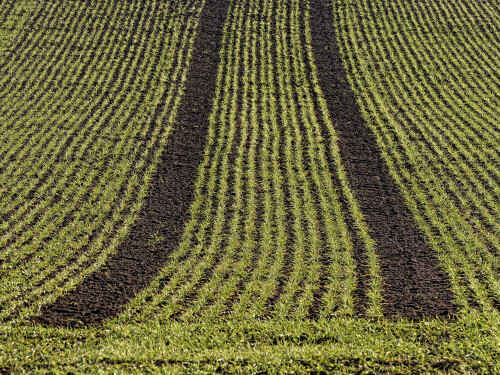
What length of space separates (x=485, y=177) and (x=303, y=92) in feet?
36.6

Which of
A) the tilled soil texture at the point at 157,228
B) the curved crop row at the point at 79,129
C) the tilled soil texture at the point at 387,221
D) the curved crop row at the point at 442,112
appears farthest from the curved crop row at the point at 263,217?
the curved crop row at the point at 442,112

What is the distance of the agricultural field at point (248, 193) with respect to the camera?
10.1 meters

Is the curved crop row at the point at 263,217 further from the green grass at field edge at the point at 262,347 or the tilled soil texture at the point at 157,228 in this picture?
the green grass at field edge at the point at 262,347

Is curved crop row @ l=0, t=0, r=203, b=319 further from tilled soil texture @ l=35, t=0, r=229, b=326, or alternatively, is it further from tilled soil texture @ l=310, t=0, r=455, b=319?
tilled soil texture @ l=310, t=0, r=455, b=319

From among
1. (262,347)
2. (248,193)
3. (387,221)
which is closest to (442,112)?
(387,221)

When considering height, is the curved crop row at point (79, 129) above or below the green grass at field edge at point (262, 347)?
below

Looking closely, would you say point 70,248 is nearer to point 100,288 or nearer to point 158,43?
point 100,288

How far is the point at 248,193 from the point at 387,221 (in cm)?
522

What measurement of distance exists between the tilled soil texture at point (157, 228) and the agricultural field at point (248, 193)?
0.08 metres

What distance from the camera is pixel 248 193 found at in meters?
17.3

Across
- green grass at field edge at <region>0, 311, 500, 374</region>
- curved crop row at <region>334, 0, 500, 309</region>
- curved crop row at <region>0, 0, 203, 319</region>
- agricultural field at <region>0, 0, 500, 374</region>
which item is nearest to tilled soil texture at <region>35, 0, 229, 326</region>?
agricultural field at <region>0, 0, 500, 374</region>

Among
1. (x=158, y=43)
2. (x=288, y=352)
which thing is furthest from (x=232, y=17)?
(x=288, y=352)

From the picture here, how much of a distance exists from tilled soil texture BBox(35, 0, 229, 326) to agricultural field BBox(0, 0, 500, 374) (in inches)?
3.1

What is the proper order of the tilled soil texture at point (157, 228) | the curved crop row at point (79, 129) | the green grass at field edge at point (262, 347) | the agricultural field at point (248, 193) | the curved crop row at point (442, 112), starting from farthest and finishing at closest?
the curved crop row at point (442, 112) < the curved crop row at point (79, 129) < the tilled soil texture at point (157, 228) < the agricultural field at point (248, 193) < the green grass at field edge at point (262, 347)
